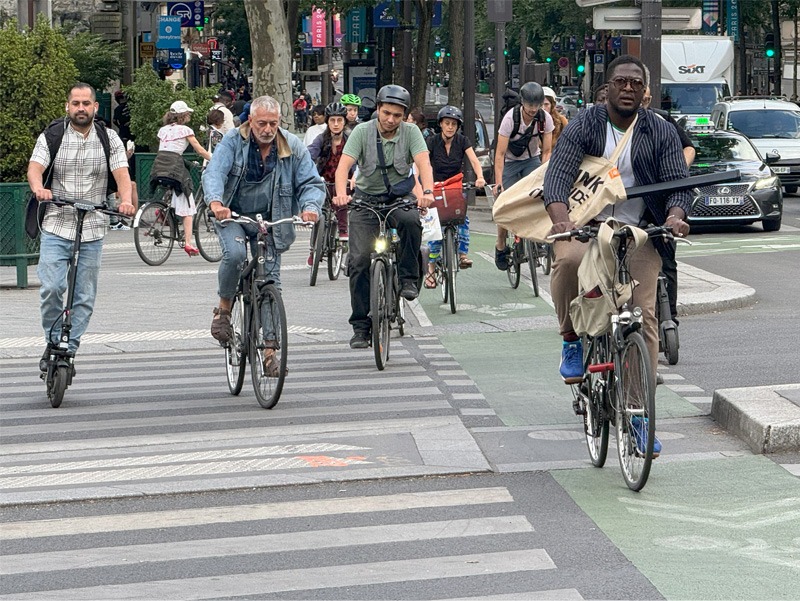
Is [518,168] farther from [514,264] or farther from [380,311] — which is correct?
[380,311]

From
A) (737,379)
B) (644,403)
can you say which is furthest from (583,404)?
(737,379)

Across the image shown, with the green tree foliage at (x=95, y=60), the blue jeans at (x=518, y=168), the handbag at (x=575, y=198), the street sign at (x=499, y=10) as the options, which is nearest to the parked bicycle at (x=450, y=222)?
the blue jeans at (x=518, y=168)

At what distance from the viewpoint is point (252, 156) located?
9.21 m

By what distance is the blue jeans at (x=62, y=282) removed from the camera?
9273mm

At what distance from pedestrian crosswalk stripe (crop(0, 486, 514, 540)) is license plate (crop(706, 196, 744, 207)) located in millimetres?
16179

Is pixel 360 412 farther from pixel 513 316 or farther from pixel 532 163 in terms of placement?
pixel 532 163

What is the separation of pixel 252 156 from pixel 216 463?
2402mm

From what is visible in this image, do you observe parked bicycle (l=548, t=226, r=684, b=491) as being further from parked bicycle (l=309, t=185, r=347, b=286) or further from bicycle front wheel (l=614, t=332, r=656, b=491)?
parked bicycle (l=309, t=185, r=347, b=286)

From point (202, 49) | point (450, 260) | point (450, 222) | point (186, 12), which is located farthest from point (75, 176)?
point (202, 49)

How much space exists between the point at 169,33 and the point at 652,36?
27456 mm

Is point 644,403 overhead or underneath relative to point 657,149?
underneath

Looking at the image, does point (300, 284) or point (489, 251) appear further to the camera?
point (489, 251)

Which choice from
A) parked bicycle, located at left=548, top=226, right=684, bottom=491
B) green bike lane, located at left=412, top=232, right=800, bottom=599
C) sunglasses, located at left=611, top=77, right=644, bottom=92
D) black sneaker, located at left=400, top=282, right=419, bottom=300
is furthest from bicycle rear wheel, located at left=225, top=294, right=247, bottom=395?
sunglasses, located at left=611, top=77, right=644, bottom=92

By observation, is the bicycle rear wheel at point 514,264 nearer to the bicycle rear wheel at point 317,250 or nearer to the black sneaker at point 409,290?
the bicycle rear wheel at point 317,250
